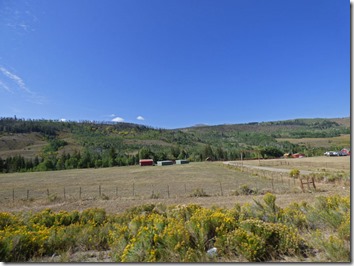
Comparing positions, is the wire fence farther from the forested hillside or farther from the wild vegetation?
the forested hillside

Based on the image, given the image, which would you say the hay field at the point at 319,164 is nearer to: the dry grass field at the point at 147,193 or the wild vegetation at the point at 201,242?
the dry grass field at the point at 147,193

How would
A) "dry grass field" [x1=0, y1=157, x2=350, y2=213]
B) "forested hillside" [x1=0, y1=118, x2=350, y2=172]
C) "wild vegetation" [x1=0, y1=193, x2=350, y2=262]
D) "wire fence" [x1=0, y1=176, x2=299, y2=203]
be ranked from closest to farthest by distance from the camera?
"wild vegetation" [x1=0, y1=193, x2=350, y2=262], "dry grass field" [x1=0, y1=157, x2=350, y2=213], "wire fence" [x1=0, y1=176, x2=299, y2=203], "forested hillside" [x1=0, y1=118, x2=350, y2=172]

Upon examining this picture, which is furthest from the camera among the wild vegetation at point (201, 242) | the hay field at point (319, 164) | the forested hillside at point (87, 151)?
the forested hillside at point (87, 151)

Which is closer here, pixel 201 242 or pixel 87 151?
pixel 201 242

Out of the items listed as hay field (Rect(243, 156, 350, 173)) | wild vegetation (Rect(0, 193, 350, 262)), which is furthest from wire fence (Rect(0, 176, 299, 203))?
hay field (Rect(243, 156, 350, 173))

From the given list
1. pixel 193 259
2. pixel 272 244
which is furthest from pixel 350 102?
pixel 193 259

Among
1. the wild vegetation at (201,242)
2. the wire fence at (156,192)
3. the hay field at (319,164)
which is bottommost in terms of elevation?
the hay field at (319,164)

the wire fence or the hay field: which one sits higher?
the wire fence

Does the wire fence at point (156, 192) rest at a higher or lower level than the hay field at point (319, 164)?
higher

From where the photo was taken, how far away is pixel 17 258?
4453mm

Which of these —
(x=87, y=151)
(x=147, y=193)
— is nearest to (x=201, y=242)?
(x=147, y=193)

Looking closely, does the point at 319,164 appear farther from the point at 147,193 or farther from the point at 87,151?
the point at 87,151

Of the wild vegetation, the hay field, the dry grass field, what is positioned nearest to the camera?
the wild vegetation

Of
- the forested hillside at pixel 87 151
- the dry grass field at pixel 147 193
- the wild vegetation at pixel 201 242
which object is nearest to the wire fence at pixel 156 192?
the dry grass field at pixel 147 193
